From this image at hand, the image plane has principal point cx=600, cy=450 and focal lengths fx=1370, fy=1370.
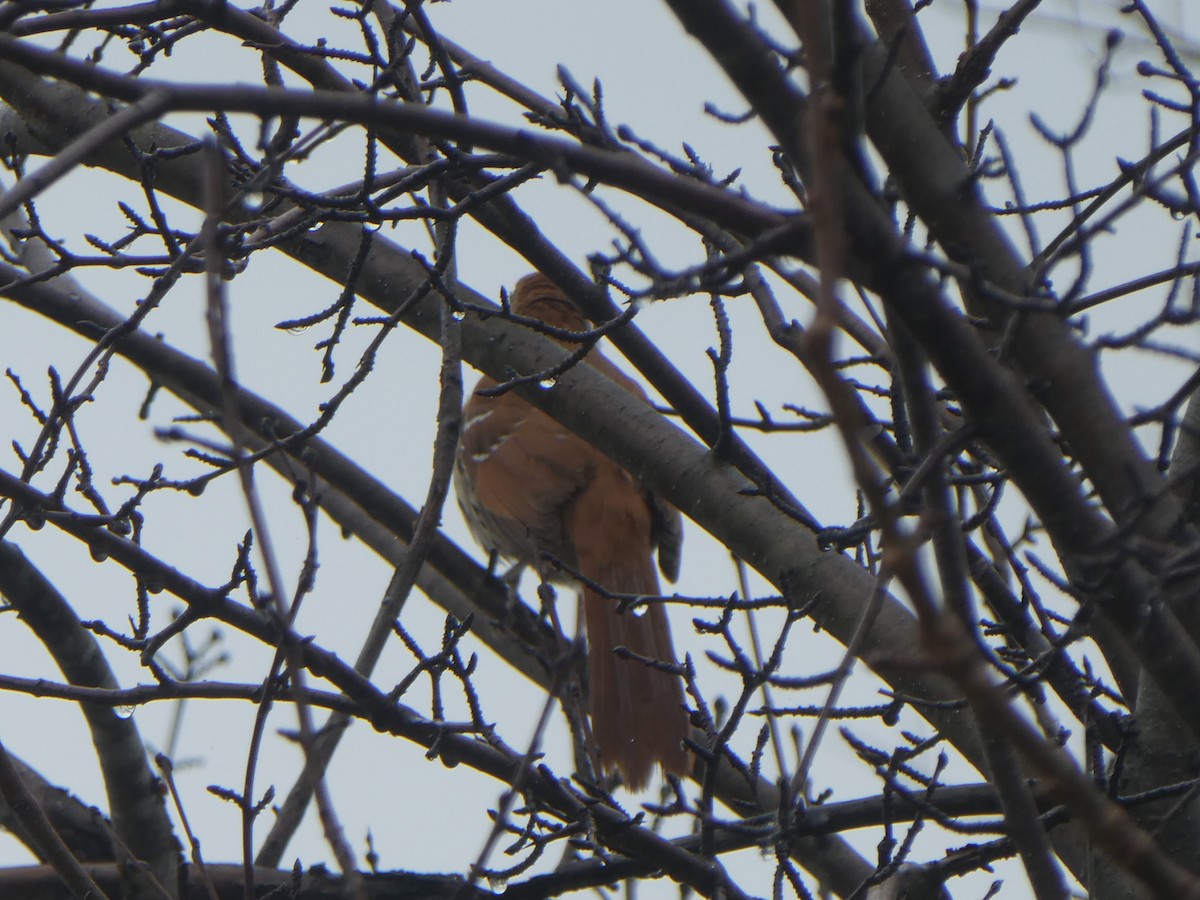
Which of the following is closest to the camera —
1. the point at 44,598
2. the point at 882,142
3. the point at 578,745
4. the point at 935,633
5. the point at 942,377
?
the point at 935,633

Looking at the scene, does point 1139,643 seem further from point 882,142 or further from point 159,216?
point 159,216

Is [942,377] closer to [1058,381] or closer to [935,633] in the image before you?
[1058,381]

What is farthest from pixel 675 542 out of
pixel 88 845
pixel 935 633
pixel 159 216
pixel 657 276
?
pixel 935 633

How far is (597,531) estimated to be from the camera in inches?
246

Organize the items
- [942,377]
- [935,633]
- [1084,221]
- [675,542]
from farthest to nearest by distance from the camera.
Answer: [675,542]
[1084,221]
[942,377]
[935,633]

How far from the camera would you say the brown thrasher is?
17.1ft

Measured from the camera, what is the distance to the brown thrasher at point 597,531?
5.20 meters

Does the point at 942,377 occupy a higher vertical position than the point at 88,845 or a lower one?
lower

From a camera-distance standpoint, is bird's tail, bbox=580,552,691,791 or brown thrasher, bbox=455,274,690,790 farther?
brown thrasher, bbox=455,274,690,790

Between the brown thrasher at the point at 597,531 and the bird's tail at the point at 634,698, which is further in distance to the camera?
the brown thrasher at the point at 597,531

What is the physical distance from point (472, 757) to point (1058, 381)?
4.57 feet

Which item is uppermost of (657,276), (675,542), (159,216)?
(675,542)

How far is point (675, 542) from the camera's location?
6434 mm

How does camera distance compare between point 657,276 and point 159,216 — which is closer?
point 657,276
